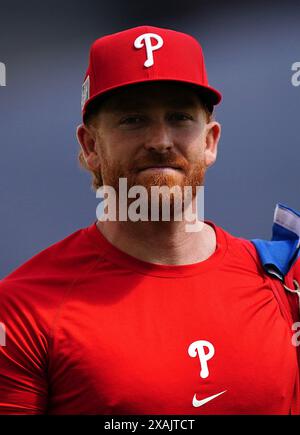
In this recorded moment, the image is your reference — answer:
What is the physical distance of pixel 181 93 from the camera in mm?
816

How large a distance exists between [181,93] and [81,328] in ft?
1.28

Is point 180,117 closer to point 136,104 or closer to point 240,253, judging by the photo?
point 136,104

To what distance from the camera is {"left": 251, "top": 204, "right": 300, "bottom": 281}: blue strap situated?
2.80 feet

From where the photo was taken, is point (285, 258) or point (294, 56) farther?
point (294, 56)

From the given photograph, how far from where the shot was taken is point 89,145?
0.91m

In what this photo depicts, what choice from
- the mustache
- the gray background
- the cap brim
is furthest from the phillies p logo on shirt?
the gray background

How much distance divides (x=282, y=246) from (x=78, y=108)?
136 centimetres

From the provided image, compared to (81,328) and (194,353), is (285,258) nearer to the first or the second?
(194,353)

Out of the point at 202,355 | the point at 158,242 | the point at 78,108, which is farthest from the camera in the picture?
the point at 78,108

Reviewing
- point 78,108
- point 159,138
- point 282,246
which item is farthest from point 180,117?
point 78,108

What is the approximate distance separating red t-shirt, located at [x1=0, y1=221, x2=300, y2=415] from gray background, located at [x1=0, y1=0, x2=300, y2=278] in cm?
118

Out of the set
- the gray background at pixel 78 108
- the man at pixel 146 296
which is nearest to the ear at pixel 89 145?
the man at pixel 146 296

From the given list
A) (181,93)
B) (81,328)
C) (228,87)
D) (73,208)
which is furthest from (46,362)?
(228,87)

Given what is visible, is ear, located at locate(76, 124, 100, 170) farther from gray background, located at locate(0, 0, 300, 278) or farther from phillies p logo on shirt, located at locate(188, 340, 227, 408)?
gray background, located at locate(0, 0, 300, 278)
